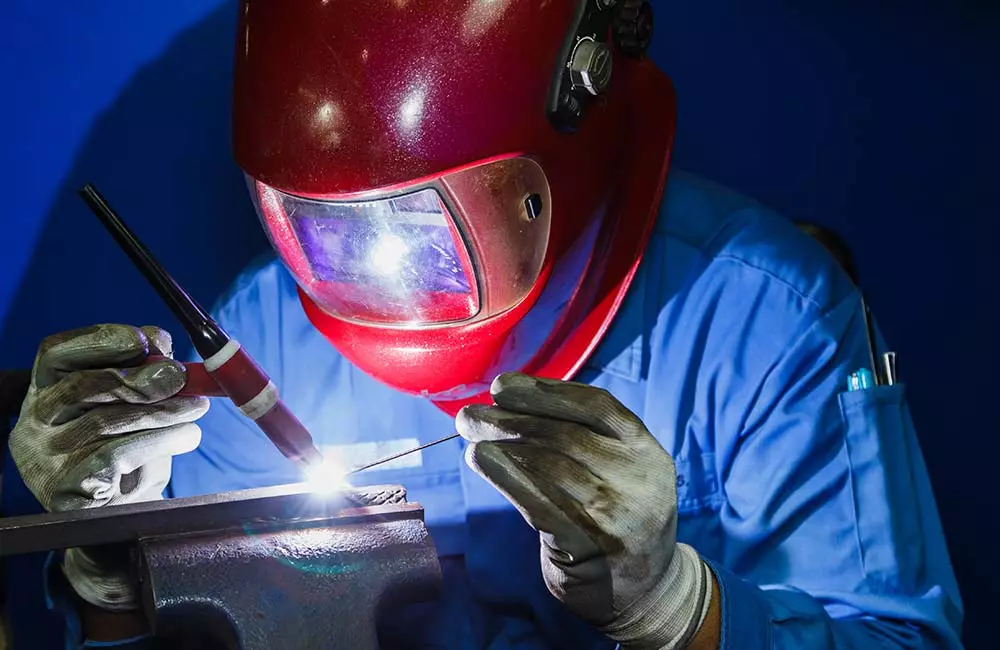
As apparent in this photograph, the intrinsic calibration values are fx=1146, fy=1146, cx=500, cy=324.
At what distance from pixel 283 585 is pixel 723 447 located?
1.99 ft

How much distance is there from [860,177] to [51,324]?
1292mm

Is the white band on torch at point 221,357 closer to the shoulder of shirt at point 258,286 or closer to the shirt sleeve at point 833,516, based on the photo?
the shoulder of shirt at point 258,286

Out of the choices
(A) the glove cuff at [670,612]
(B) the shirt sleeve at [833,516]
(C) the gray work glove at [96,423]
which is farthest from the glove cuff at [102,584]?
(B) the shirt sleeve at [833,516]

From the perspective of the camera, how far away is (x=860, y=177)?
183cm

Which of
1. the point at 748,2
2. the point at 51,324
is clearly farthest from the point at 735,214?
the point at 51,324

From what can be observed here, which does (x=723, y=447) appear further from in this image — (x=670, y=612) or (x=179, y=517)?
(x=179, y=517)

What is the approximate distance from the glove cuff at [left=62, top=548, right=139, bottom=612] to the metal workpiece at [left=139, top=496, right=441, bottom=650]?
28 cm

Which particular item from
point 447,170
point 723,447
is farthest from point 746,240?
point 447,170

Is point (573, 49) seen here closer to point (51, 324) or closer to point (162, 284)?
point (162, 284)

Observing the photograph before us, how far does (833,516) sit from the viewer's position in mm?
1292

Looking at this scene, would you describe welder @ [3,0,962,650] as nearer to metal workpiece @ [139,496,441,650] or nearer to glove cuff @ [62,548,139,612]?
glove cuff @ [62,548,139,612]

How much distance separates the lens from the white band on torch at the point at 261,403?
1256 mm

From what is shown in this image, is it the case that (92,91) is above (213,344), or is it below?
above

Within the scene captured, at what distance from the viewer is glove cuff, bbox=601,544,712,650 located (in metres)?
1.16
